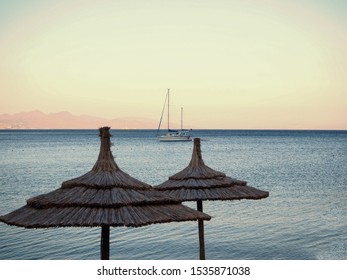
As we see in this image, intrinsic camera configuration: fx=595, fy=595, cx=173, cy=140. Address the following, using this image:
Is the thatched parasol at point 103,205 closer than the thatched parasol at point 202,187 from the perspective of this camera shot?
Yes

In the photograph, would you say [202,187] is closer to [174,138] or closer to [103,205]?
[103,205]

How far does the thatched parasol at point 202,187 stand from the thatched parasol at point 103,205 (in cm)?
308

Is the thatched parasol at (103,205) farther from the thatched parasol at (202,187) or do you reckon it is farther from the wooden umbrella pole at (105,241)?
the thatched parasol at (202,187)

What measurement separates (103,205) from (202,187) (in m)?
4.34

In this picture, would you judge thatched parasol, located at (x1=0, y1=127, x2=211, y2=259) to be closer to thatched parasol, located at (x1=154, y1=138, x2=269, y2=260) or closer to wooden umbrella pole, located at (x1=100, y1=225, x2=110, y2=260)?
wooden umbrella pole, located at (x1=100, y1=225, x2=110, y2=260)

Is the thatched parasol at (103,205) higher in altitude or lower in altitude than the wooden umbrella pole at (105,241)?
higher

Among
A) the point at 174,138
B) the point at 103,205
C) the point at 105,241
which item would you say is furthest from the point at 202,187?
the point at 174,138

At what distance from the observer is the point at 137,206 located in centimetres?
988

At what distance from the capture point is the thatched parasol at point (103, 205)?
31.4 feet

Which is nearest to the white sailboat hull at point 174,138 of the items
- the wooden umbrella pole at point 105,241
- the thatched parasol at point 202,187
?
the thatched parasol at point 202,187

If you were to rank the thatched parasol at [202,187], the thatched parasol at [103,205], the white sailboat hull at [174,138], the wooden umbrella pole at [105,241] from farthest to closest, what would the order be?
the white sailboat hull at [174,138]
the thatched parasol at [202,187]
the wooden umbrella pole at [105,241]
the thatched parasol at [103,205]

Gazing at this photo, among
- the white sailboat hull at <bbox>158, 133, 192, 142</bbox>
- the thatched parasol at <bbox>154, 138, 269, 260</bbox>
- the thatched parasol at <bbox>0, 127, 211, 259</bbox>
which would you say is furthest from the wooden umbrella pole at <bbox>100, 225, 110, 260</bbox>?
the white sailboat hull at <bbox>158, 133, 192, 142</bbox>
